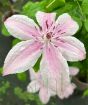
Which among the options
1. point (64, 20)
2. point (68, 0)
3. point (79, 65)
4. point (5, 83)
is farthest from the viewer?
point (5, 83)

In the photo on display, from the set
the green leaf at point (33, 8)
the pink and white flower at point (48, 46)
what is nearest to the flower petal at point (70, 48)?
the pink and white flower at point (48, 46)

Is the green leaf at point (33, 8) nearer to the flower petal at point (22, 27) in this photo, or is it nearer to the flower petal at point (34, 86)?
the flower petal at point (22, 27)

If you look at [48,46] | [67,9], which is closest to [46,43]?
[48,46]

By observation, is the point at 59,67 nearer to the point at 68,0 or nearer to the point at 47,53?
the point at 47,53

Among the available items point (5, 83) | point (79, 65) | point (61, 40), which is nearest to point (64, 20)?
point (61, 40)

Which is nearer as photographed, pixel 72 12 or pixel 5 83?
pixel 72 12

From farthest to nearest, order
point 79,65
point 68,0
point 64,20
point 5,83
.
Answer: point 5,83, point 79,65, point 68,0, point 64,20

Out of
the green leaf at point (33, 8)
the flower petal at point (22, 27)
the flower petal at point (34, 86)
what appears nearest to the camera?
the flower petal at point (22, 27)

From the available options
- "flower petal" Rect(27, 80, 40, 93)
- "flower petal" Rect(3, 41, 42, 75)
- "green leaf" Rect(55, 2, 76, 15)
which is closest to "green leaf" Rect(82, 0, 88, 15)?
"green leaf" Rect(55, 2, 76, 15)
